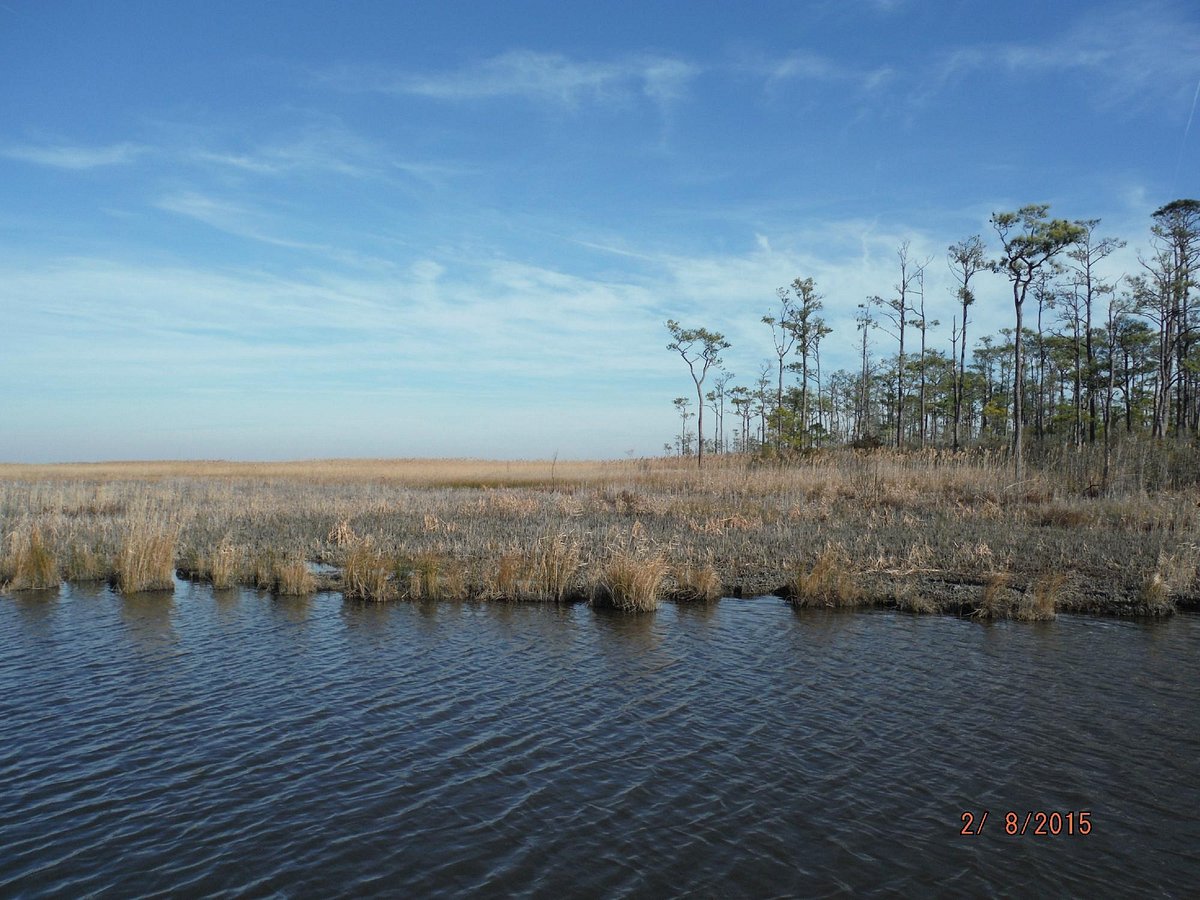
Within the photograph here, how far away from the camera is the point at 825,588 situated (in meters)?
12.1

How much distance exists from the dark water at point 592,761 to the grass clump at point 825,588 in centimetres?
164

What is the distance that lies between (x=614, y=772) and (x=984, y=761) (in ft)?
10.1

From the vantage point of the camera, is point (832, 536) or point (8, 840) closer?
point (8, 840)

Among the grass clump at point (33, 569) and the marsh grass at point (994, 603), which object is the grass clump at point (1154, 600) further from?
the grass clump at point (33, 569)

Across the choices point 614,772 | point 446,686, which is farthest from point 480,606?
point 614,772

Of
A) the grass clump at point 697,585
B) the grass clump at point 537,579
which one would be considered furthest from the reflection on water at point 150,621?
the grass clump at point 697,585

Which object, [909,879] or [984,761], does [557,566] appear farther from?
[909,879]

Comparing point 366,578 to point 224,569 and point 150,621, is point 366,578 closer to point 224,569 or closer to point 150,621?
point 224,569

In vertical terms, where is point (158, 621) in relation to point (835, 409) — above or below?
below

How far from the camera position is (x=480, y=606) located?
483 inches

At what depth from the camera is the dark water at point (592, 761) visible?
184 inches
